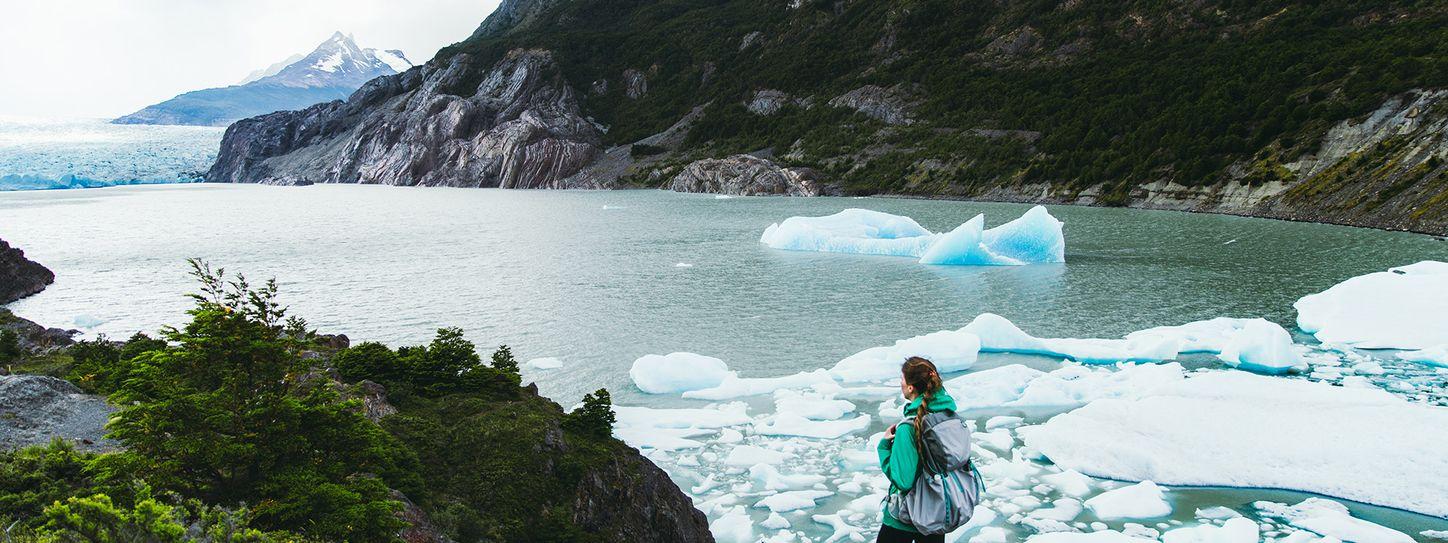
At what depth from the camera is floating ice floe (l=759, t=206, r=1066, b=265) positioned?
110 feet

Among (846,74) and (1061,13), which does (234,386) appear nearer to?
(1061,13)

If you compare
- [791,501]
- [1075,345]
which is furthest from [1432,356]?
[791,501]

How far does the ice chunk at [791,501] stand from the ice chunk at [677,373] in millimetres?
5458

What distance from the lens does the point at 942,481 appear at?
18.2 feet

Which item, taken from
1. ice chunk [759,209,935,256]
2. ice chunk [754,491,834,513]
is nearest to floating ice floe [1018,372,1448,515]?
ice chunk [754,491,834,513]

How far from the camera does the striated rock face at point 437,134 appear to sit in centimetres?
14075

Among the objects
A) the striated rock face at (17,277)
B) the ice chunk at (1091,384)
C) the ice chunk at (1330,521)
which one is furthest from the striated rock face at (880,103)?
the ice chunk at (1330,521)

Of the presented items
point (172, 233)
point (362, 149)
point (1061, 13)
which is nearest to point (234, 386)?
point (172, 233)

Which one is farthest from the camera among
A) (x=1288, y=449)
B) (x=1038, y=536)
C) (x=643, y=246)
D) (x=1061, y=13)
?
(x=1061, y=13)

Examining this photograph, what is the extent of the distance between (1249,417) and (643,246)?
33.1 m

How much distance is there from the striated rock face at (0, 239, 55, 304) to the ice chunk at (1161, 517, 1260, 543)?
34507mm

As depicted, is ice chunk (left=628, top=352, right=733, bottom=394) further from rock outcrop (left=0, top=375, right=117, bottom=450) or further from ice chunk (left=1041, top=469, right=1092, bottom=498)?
rock outcrop (left=0, top=375, right=117, bottom=450)

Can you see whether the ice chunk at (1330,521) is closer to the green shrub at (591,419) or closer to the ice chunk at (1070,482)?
the ice chunk at (1070,482)

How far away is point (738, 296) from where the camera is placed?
26734mm
